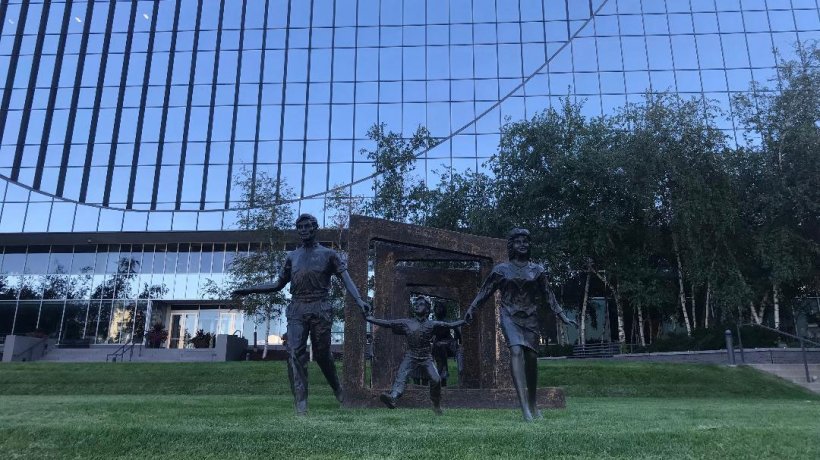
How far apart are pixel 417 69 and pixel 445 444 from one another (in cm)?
4199

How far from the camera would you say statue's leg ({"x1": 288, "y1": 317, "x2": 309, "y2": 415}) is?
313 inches

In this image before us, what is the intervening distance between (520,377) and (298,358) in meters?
2.88

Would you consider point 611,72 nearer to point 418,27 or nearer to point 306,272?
point 418,27

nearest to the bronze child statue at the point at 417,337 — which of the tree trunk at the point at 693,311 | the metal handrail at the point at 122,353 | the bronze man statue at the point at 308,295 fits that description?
the bronze man statue at the point at 308,295

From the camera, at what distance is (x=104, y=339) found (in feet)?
133

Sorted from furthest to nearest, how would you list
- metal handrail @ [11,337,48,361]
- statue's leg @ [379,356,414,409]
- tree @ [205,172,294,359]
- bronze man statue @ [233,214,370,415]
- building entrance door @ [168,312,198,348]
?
building entrance door @ [168,312,198,348], metal handrail @ [11,337,48,361], tree @ [205,172,294,359], statue's leg @ [379,356,414,409], bronze man statue @ [233,214,370,415]

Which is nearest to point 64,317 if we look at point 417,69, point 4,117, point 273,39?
point 4,117

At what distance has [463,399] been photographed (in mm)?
9797

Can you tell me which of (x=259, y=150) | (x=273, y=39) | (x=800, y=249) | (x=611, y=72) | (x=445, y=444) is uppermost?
(x=273, y=39)

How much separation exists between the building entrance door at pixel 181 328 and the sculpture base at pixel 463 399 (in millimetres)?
35441

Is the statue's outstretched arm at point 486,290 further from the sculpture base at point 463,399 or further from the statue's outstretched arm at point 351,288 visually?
the sculpture base at point 463,399

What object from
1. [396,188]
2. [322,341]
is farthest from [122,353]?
[322,341]

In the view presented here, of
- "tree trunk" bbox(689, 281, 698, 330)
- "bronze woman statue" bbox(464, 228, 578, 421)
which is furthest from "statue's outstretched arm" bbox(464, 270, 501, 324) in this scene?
"tree trunk" bbox(689, 281, 698, 330)

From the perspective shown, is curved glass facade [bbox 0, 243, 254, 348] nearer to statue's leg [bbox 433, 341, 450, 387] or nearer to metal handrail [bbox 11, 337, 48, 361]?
metal handrail [bbox 11, 337, 48, 361]
